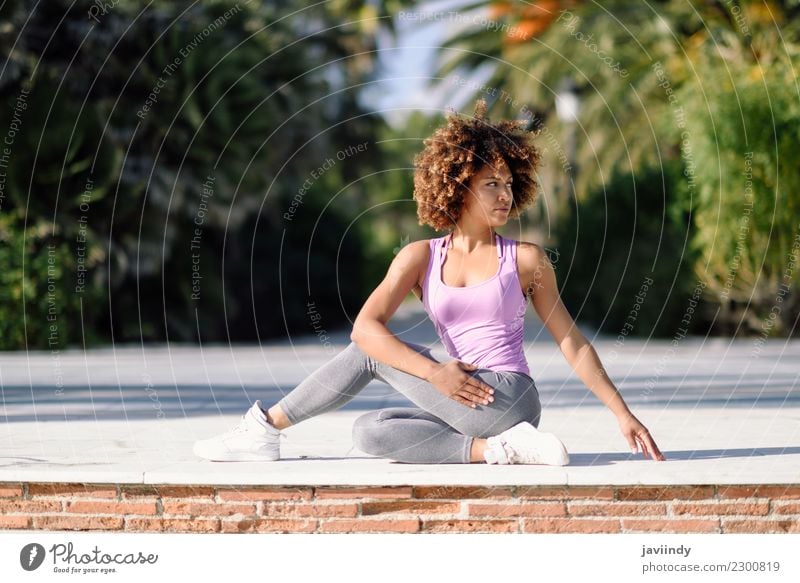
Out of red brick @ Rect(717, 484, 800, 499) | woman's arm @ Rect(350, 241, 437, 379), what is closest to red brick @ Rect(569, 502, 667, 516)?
red brick @ Rect(717, 484, 800, 499)

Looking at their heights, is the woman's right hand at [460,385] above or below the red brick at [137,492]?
above

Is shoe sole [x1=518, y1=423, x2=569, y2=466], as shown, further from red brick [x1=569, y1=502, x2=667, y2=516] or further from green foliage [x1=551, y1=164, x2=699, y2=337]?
green foliage [x1=551, y1=164, x2=699, y2=337]

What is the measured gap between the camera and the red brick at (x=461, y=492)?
4.57 meters

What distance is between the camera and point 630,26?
75.6ft

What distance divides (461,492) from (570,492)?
1.38 feet

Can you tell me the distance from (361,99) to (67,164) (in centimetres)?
1350

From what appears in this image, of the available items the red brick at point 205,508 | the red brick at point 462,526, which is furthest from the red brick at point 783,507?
the red brick at point 205,508

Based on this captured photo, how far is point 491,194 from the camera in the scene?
4984mm

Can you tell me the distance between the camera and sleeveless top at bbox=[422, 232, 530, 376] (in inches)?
193

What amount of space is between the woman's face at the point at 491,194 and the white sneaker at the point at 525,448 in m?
0.87

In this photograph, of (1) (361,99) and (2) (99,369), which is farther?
(1) (361,99)

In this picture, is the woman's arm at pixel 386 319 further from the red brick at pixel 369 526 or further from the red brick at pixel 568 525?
the red brick at pixel 568 525
